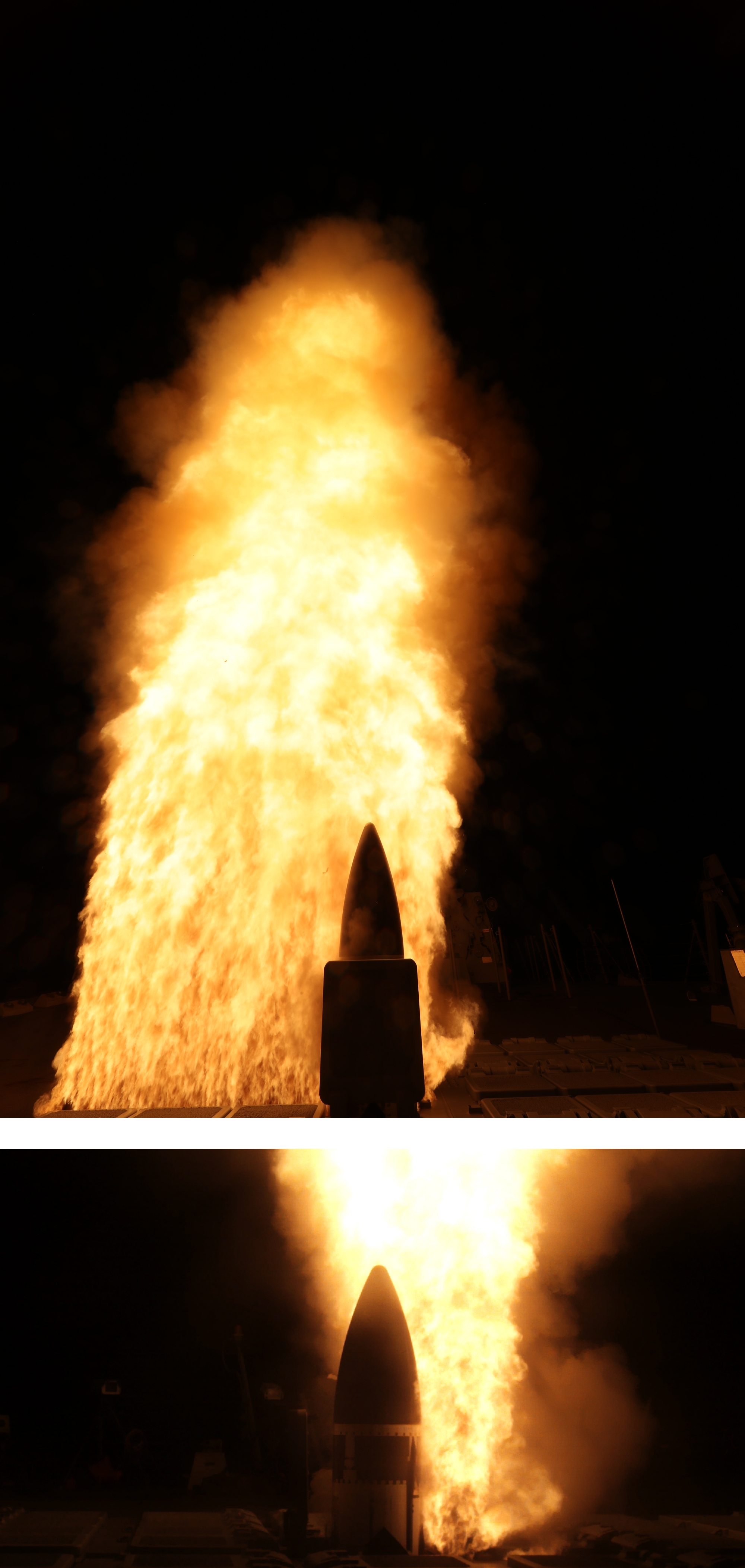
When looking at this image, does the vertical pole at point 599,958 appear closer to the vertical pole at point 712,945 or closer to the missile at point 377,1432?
the vertical pole at point 712,945

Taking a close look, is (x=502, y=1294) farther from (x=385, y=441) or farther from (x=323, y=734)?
(x=385, y=441)

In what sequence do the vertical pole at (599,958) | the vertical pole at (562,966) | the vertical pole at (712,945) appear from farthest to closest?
the vertical pole at (599,958) → the vertical pole at (712,945) → the vertical pole at (562,966)

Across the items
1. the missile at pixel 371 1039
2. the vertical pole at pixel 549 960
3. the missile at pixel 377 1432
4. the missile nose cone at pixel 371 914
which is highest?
the vertical pole at pixel 549 960

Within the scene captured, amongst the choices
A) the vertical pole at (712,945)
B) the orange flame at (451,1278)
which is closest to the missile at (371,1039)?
the orange flame at (451,1278)

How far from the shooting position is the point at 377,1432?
2482 millimetres

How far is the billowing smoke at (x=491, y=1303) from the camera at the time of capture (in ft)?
7.98

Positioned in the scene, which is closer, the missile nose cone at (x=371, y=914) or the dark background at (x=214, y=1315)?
the dark background at (x=214, y=1315)

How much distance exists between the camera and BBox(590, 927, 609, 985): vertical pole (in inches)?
969

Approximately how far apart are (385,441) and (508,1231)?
554 inches

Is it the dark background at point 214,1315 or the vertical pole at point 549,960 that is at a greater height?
the vertical pole at point 549,960

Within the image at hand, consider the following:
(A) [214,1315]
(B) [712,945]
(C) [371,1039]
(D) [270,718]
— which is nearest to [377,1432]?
(A) [214,1315]

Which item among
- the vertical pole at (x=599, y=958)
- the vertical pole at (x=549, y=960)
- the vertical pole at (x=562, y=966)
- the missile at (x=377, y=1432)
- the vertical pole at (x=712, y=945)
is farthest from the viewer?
the vertical pole at (x=599, y=958)

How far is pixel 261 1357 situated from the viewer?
256 cm

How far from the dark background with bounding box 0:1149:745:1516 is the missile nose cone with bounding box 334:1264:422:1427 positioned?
103mm
